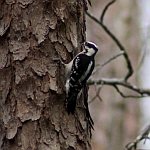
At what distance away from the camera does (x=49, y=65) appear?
3338 mm

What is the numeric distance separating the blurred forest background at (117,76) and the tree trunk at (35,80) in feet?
13.4

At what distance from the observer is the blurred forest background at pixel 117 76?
7.65 metres

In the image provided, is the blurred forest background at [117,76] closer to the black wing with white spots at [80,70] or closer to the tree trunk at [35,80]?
the black wing with white spots at [80,70]

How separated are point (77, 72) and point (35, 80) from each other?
1.90 ft

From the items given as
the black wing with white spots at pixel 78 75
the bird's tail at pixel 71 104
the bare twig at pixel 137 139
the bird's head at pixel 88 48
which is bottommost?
the bare twig at pixel 137 139

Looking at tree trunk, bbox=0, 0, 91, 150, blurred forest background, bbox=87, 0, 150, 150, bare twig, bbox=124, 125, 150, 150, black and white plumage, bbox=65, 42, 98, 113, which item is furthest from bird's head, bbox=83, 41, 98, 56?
blurred forest background, bbox=87, 0, 150, 150

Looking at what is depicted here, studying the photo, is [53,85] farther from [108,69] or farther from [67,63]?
[108,69]

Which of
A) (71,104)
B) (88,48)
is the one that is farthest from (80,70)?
(71,104)

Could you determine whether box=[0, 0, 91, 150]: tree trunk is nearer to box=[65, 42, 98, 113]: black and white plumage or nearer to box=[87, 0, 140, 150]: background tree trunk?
box=[65, 42, 98, 113]: black and white plumage

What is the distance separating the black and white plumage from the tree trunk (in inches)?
2.6

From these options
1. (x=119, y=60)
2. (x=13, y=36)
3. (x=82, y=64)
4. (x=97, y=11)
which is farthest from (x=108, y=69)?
(x=13, y=36)

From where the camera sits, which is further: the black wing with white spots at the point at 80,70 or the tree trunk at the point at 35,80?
the black wing with white spots at the point at 80,70

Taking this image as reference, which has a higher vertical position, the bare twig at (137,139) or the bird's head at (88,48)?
the bird's head at (88,48)

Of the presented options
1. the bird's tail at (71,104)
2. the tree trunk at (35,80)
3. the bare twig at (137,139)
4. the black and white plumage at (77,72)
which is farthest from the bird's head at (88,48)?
the bare twig at (137,139)
